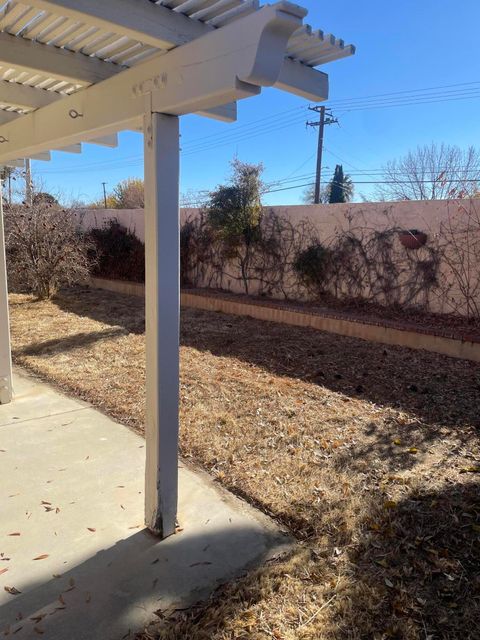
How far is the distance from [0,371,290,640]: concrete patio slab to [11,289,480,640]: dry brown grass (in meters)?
0.16

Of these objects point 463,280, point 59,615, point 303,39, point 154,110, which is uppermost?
point 303,39

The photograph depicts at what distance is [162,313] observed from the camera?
2.33 meters

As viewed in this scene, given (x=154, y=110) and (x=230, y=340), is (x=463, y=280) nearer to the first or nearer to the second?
(x=230, y=340)

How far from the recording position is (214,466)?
3.31m

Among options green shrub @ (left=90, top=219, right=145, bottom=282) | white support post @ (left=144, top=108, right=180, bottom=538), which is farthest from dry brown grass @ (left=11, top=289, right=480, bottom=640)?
green shrub @ (left=90, top=219, right=145, bottom=282)

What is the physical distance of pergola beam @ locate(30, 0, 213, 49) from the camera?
182cm

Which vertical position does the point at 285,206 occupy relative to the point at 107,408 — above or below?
above

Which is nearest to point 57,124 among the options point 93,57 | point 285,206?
point 93,57

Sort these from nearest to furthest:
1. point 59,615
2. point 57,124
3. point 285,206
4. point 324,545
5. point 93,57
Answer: point 59,615
point 324,545
point 93,57
point 57,124
point 285,206

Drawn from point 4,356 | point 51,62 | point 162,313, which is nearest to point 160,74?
point 51,62

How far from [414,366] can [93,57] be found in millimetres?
4619

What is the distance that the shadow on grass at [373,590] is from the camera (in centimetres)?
193

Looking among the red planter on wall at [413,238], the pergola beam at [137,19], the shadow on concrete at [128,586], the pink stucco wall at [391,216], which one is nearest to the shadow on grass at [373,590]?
the shadow on concrete at [128,586]

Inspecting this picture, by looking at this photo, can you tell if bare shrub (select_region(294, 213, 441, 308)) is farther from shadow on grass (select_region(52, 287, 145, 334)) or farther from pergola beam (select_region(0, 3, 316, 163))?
pergola beam (select_region(0, 3, 316, 163))
